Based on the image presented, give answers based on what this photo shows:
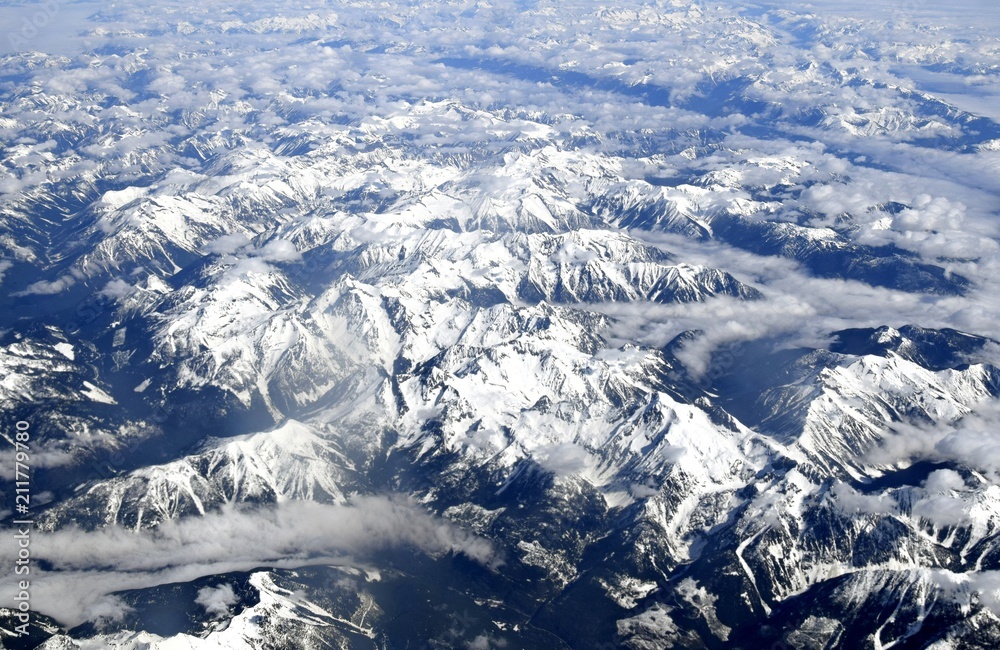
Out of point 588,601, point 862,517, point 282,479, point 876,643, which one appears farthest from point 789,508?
point 282,479

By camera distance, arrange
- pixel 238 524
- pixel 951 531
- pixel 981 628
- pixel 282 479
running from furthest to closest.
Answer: pixel 282 479, pixel 238 524, pixel 951 531, pixel 981 628

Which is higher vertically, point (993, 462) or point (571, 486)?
point (993, 462)

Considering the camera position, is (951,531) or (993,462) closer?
(951,531)

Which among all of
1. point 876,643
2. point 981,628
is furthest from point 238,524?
point 981,628

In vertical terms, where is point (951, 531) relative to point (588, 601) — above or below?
above

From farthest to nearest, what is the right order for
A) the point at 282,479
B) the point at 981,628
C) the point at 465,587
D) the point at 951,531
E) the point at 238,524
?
the point at 282,479 < the point at 238,524 < the point at 465,587 < the point at 951,531 < the point at 981,628

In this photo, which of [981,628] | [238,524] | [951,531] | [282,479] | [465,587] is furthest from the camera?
[282,479]

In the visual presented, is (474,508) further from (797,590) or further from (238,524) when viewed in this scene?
(797,590)

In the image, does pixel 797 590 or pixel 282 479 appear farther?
pixel 282 479

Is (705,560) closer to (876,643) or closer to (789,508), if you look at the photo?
(789,508)
